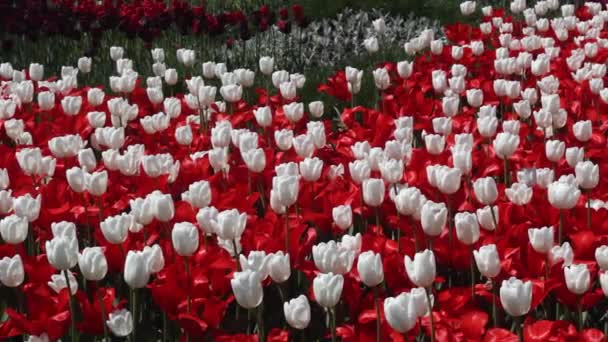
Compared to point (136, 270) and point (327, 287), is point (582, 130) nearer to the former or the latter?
point (327, 287)

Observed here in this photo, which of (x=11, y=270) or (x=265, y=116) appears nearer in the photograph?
(x=11, y=270)

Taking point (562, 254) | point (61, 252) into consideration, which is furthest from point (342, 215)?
point (61, 252)

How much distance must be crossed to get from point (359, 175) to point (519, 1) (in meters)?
4.43

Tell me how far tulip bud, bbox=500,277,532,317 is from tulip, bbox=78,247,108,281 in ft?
3.49

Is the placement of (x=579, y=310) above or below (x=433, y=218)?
below

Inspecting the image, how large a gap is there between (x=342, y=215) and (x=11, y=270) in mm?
1004

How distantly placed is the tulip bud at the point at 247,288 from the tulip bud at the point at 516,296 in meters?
0.61

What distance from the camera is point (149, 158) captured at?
3.50 m

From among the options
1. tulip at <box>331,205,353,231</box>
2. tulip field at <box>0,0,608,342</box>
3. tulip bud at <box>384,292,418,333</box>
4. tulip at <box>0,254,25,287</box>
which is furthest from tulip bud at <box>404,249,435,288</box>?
tulip at <box>0,254,25,287</box>

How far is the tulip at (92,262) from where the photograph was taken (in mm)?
2637

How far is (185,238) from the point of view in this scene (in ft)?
8.83

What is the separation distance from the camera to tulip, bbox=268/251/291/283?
2641 millimetres

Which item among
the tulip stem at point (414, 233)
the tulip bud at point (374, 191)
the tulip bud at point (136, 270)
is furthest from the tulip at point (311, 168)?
the tulip bud at point (136, 270)

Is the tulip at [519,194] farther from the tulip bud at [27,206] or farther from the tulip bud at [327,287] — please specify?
the tulip bud at [27,206]
